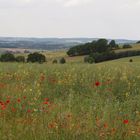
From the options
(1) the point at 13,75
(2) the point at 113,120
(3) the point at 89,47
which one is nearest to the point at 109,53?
(3) the point at 89,47

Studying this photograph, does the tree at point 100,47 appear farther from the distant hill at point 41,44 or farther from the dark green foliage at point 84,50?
the distant hill at point 41,44

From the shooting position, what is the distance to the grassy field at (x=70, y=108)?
A: 3.89 m

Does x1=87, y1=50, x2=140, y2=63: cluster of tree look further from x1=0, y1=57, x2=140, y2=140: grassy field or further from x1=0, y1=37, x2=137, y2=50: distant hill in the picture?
x1=0, y1=57, x2=140, y2=140: grassy field

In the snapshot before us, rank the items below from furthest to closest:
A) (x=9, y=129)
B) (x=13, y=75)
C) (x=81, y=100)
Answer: (x=13, y=75)
(x=81, y=100)
(x=9, y=129)

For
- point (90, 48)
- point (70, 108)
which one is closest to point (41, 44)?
point (90, 48)

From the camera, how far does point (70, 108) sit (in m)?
5.08

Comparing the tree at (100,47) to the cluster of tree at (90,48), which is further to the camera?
the cluster of tree at (90,48)

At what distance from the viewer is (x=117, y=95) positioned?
21.5 feet

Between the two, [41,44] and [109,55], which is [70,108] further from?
[41,44]

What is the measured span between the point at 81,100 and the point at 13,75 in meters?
2.73

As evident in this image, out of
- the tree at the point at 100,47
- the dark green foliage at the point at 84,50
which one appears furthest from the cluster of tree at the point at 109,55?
the dark green foliage at the point at 84,50

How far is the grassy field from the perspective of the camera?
12.8 feet

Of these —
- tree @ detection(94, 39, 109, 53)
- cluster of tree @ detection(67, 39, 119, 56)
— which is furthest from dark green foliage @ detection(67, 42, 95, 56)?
tree @ detection(94, 39, 109, 53)

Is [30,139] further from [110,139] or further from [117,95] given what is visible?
[117,95]
